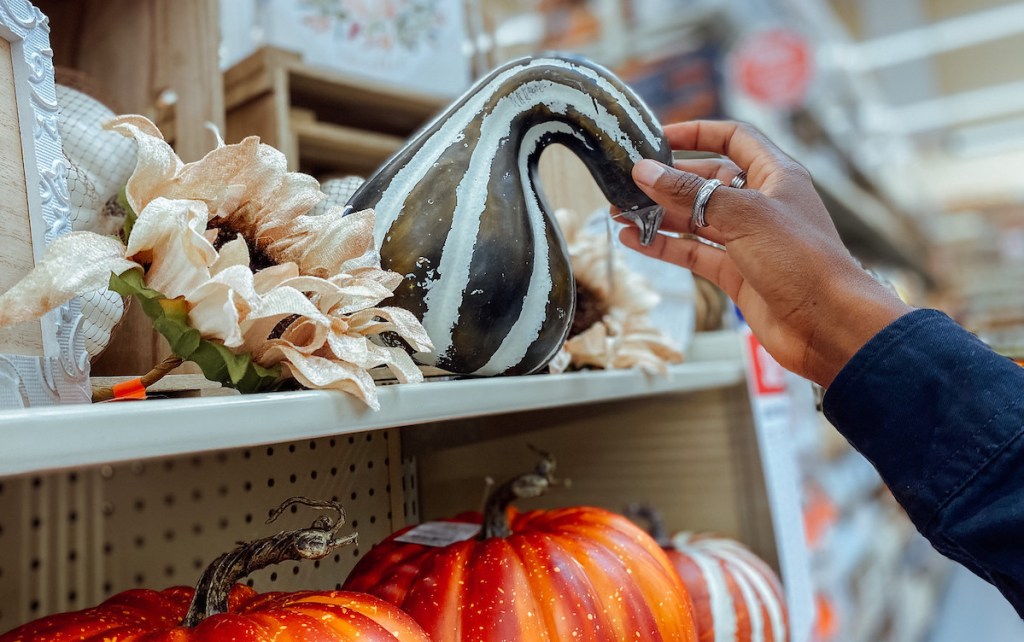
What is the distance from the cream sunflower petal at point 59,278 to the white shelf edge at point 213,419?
55 millimetres

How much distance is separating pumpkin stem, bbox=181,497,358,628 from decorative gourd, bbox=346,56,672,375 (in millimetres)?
159

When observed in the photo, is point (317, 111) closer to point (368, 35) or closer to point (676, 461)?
point (368, 35)

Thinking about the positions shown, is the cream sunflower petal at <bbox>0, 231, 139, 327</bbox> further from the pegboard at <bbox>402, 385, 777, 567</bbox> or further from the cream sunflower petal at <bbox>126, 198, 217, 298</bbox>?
the pegboard at <bbox>402, 385, 777, 567</bbox>

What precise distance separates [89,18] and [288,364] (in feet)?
2.16

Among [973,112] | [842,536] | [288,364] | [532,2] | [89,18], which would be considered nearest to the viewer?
[288,364]

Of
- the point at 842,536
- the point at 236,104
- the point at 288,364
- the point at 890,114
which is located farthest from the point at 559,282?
the point at 890,114

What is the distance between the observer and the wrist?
591 millimetres

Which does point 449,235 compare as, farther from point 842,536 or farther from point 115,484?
point 842,536

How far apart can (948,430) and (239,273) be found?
0.50 metres

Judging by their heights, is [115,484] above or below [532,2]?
below

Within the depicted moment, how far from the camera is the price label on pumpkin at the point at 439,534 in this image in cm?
74

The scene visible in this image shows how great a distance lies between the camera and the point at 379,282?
505 millimetres

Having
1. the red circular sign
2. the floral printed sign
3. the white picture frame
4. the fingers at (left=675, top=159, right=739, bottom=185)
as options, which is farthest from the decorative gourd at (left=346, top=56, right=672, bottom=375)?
the red circular sign

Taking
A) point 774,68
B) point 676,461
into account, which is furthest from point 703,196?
point 774,68
